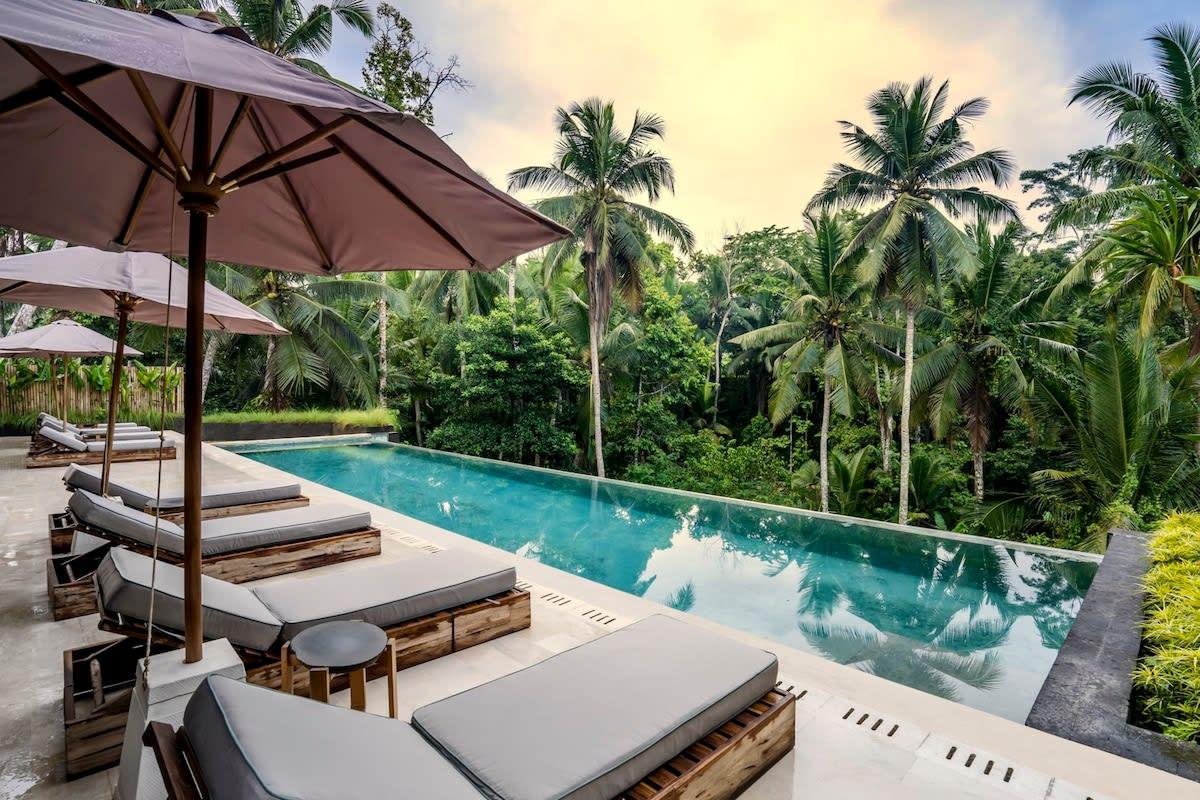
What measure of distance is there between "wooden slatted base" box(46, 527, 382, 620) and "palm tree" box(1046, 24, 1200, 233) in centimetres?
1142

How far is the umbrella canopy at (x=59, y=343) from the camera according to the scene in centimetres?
718

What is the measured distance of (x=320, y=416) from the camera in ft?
50.0

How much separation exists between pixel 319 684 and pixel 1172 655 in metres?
3.54

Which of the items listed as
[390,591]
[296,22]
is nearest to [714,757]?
[390,591]

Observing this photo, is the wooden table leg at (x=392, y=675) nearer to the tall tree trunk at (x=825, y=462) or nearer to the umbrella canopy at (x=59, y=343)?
the umbrella canopy at (x=59, y=343)

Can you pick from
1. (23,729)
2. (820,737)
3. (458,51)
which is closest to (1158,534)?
(820,737)

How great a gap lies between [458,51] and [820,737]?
60.5ft

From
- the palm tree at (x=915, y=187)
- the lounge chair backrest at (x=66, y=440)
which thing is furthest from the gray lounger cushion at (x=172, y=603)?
the palm tree at (x=915, y=187)

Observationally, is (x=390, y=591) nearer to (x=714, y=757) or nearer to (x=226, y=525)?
(x=714, y=757)

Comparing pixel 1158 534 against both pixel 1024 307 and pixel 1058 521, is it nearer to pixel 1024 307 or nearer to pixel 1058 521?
pixel 1058 521

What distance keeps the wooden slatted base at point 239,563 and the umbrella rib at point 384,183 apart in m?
2.51

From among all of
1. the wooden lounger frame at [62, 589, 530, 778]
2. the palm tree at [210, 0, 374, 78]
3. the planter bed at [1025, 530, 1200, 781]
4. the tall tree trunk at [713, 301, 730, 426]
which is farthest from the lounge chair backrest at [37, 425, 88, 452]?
the tall tree trunk at [713, 301, 730, 426]

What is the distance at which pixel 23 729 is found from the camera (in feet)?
7.06

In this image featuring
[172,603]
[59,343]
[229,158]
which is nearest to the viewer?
[172,603]
